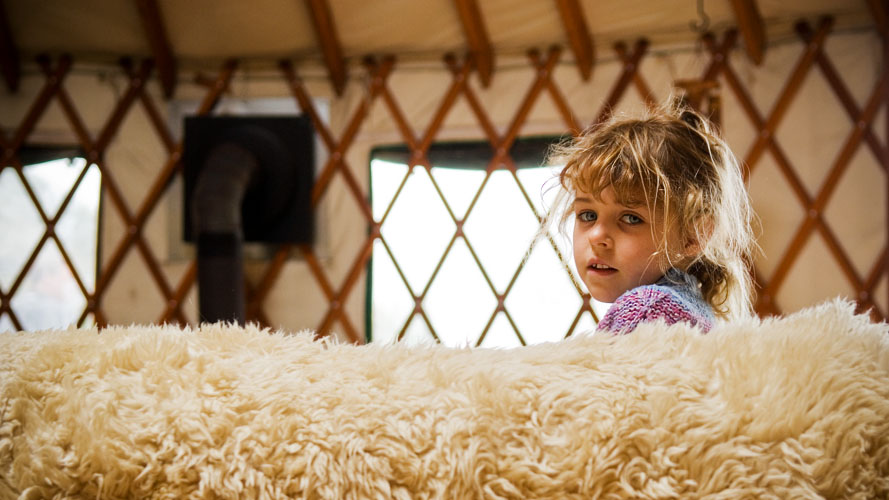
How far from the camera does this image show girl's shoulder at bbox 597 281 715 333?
0.59 meters

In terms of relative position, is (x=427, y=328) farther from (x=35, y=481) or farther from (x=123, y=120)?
(x=35, y=481)

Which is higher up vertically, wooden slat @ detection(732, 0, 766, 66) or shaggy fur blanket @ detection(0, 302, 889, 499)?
wooden slat @ detection(732, 0, 766, 66)

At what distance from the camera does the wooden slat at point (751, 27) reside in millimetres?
2027

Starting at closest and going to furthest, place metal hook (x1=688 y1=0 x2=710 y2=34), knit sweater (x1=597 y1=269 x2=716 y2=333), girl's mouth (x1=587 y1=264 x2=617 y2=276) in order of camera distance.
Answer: knit sweater (x1=597 y1=269 x2=716 y2=333) < girl's mouth (x1=587 y1=264 x2=617 y2=276) < metal hook (x1=688 y1=0 x2=710 y2=34)

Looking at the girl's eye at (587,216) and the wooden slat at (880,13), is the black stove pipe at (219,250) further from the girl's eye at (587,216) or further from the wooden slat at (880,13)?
the wooden slat at (880,13)

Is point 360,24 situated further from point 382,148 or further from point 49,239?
point 49,239

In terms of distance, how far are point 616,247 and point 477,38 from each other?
66.6 inches

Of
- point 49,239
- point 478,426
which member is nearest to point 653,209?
point 478,426

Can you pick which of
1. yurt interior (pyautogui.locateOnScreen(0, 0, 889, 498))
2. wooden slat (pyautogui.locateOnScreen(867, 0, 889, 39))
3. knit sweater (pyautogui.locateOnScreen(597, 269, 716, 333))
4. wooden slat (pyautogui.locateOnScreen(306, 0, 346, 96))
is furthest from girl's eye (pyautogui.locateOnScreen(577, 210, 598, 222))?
wooden slat (pyautogui.locateOnScreen(867, 0, 889, 39))

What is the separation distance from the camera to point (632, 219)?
69 cm

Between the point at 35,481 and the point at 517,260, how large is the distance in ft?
6.70

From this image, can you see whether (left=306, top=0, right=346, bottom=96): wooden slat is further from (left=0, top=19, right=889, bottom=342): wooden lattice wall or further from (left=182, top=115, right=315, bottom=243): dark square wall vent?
(left=182, top=115, right=315, bottom=243): dark square wall vent

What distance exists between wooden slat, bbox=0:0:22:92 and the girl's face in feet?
7.74

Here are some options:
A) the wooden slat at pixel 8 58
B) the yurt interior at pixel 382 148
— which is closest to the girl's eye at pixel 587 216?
the yurt interior at pixel 382 148
